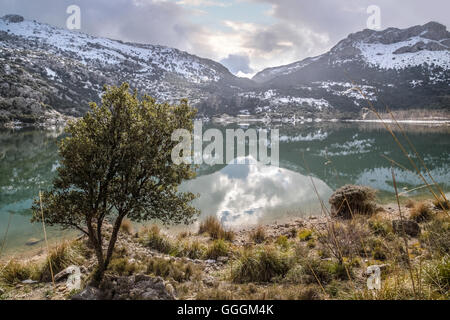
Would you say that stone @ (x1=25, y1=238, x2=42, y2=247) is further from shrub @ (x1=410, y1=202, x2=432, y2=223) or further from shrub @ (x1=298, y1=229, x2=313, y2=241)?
shrub @ (x1=410, y1=202, x2=432, y2=223)

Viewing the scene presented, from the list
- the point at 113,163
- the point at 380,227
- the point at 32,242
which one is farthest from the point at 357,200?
the point at 32,242

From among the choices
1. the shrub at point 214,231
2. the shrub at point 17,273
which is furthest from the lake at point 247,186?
the shrub at point 214,231

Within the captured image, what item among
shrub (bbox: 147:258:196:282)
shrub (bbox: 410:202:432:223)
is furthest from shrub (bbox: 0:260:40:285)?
shrub (bbox: 410:202:432:223)

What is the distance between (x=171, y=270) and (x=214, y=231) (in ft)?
17.9

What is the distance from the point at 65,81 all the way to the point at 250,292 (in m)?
201

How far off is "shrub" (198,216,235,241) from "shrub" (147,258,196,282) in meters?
4.15

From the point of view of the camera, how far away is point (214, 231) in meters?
11.8

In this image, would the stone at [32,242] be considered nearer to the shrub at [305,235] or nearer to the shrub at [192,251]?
the shrub at [192,251]

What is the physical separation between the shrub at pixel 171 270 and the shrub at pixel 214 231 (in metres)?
4.15

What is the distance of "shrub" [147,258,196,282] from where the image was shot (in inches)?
251

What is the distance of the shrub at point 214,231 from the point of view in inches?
442

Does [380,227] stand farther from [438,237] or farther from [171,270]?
[171,270]
